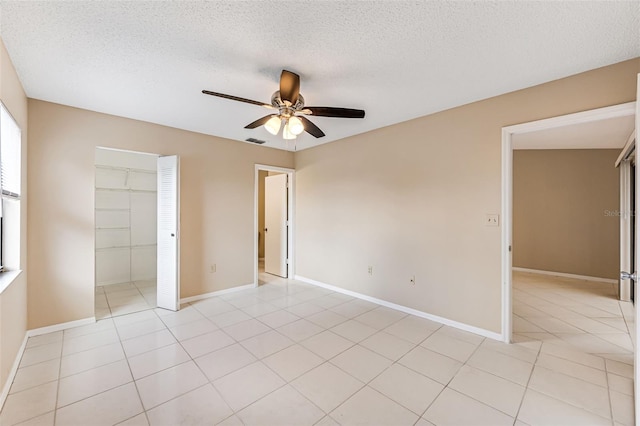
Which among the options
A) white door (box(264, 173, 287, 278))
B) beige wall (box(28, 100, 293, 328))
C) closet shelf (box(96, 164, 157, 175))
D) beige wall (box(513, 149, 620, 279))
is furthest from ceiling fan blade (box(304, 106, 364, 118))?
beige wall (box(513, 149, 620, 279))

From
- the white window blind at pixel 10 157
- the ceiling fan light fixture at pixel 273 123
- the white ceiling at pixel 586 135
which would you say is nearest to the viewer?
the white window blind at pixel 10 157

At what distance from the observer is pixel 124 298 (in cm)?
395

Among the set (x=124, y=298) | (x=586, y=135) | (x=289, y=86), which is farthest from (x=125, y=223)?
(x=586, y=135)

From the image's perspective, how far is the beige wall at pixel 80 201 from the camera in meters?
2.77

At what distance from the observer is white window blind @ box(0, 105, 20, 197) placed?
2.16 m

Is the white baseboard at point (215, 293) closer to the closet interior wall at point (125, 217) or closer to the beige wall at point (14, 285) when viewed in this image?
the beige wall at point (14, 285)

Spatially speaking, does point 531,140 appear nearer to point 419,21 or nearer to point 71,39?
point 419,21

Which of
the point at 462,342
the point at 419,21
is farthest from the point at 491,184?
the point at 419,21

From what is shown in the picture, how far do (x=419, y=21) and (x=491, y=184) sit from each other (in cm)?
184

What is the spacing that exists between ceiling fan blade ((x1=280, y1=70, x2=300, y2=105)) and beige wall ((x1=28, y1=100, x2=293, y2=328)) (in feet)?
7.75

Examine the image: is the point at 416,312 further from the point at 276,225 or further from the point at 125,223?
the point at 125,223

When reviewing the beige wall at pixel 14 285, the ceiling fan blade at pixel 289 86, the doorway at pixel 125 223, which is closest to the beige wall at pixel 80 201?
the beige wall at pixel 14 285

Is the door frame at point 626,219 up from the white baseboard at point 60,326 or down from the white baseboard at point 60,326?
up

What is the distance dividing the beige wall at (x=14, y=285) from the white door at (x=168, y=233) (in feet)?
4.05
